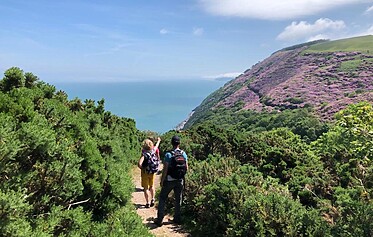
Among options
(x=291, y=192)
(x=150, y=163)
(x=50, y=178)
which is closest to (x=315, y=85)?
(x=291, y=192)

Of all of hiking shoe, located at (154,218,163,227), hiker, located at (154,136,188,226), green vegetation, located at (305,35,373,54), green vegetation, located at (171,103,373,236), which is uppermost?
green vegetation, located at (305,35,373,54)

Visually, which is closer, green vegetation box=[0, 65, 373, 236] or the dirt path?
green vegetation box=[0, 65, 373, 236]

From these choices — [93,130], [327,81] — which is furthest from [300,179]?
[327,81]

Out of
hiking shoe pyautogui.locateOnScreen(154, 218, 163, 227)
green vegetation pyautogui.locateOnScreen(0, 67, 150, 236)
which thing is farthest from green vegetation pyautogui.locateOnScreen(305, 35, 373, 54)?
green vegetation pyautogui.locateOnScreen(0, 67, 150, 236)

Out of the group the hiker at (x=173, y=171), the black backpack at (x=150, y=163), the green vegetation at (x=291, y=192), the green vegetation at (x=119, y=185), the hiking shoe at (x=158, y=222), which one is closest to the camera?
the green vegetation at (x=119, y=185)

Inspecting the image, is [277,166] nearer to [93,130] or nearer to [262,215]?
[262,215]

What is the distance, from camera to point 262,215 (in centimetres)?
567

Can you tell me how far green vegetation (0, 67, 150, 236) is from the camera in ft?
8.47

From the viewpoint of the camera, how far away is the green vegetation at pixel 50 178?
2582mm

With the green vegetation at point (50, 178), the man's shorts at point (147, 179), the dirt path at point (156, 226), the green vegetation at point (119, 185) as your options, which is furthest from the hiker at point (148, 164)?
the green vegetation at point (50, 178)

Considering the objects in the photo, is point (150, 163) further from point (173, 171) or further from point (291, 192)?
point (291, 192)

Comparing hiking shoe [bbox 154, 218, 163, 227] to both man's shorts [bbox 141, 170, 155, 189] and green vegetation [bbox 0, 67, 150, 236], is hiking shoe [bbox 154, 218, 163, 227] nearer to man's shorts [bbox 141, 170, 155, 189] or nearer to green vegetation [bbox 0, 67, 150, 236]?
man's shorts [bbox 141, 170, 155, 189]

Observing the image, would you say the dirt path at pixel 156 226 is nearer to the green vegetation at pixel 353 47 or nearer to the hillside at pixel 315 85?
the hillside at pixel 315 85

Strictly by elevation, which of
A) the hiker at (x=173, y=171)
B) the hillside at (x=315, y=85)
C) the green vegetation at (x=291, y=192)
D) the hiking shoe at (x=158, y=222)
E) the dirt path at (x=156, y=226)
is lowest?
the dirt path at (x=156, y=226)
